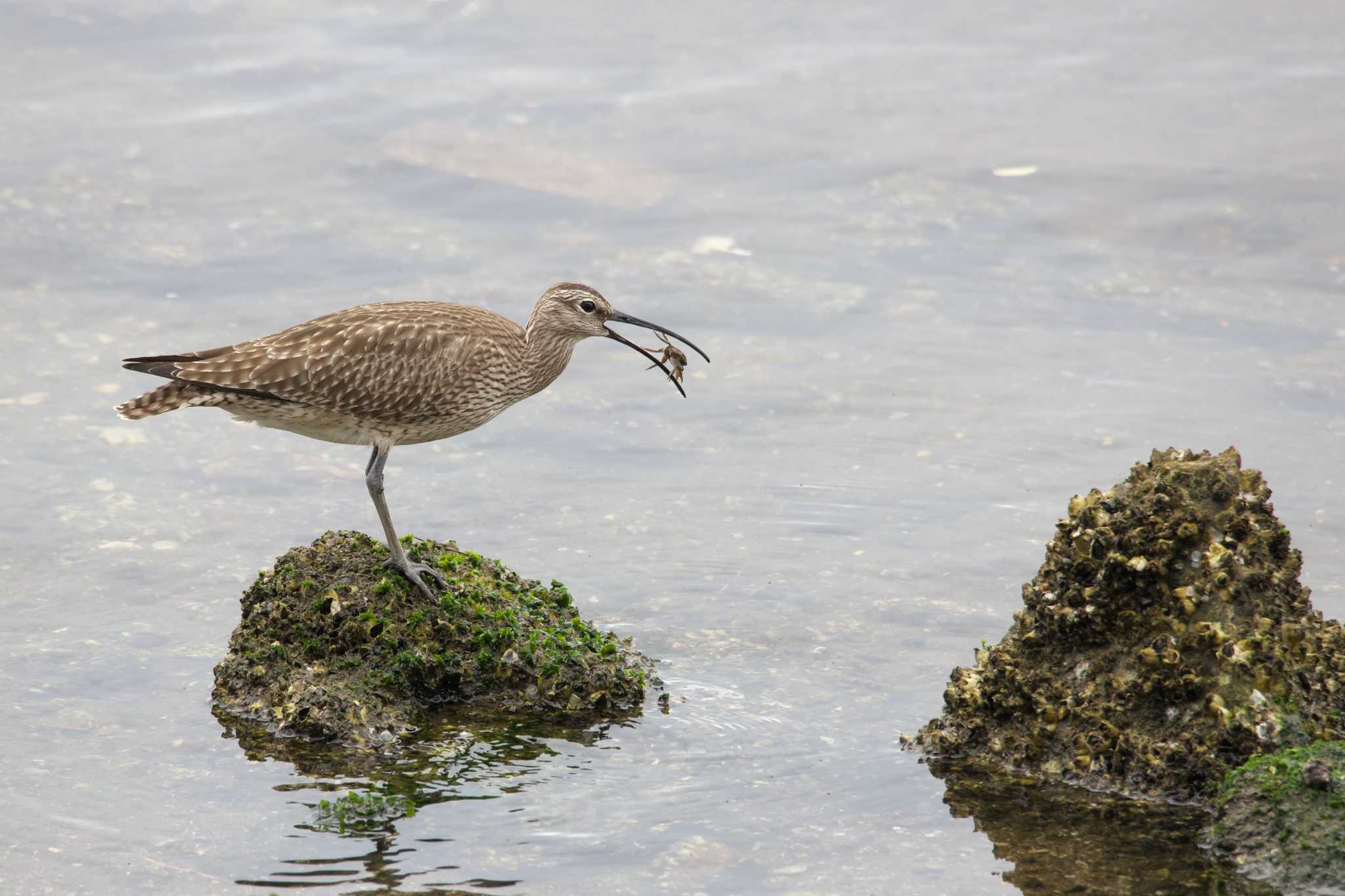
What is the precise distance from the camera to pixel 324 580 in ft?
26.2

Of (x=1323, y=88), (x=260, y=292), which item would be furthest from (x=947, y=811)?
(x=1323, y=88)

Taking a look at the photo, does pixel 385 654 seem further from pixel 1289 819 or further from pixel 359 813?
pixel 1289 819

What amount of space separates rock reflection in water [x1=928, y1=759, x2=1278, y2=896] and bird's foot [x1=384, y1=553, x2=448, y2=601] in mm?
2551

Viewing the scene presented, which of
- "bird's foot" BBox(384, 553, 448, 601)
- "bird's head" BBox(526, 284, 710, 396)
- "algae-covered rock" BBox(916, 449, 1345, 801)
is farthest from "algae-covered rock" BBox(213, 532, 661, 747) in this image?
"algae-covered rock" BBox(916, 449, 1345, 801)

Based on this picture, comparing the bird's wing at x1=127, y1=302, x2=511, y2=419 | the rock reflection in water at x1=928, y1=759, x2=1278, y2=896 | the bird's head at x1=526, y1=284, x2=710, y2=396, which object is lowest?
the rock reflection in water at x1=928, y1=759, x2=1278, y2=896

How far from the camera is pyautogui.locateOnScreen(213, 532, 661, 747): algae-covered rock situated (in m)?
7.69

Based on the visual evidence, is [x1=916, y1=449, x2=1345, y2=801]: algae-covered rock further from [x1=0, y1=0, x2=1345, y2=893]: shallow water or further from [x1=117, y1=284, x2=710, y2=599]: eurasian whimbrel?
[x1=117, y1=284, x2=710, y2=599]: eurasian whimbrel

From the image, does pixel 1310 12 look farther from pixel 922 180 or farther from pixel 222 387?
pixel 222 387

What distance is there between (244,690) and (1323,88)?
1345cm

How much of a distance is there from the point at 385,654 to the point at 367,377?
1620mm

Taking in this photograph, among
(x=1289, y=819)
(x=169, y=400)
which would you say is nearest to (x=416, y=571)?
(x=169, y=400)

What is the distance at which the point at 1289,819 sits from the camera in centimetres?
628

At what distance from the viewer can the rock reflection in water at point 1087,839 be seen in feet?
20.9

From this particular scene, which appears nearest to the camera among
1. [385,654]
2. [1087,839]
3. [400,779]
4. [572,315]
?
[1087,839]
